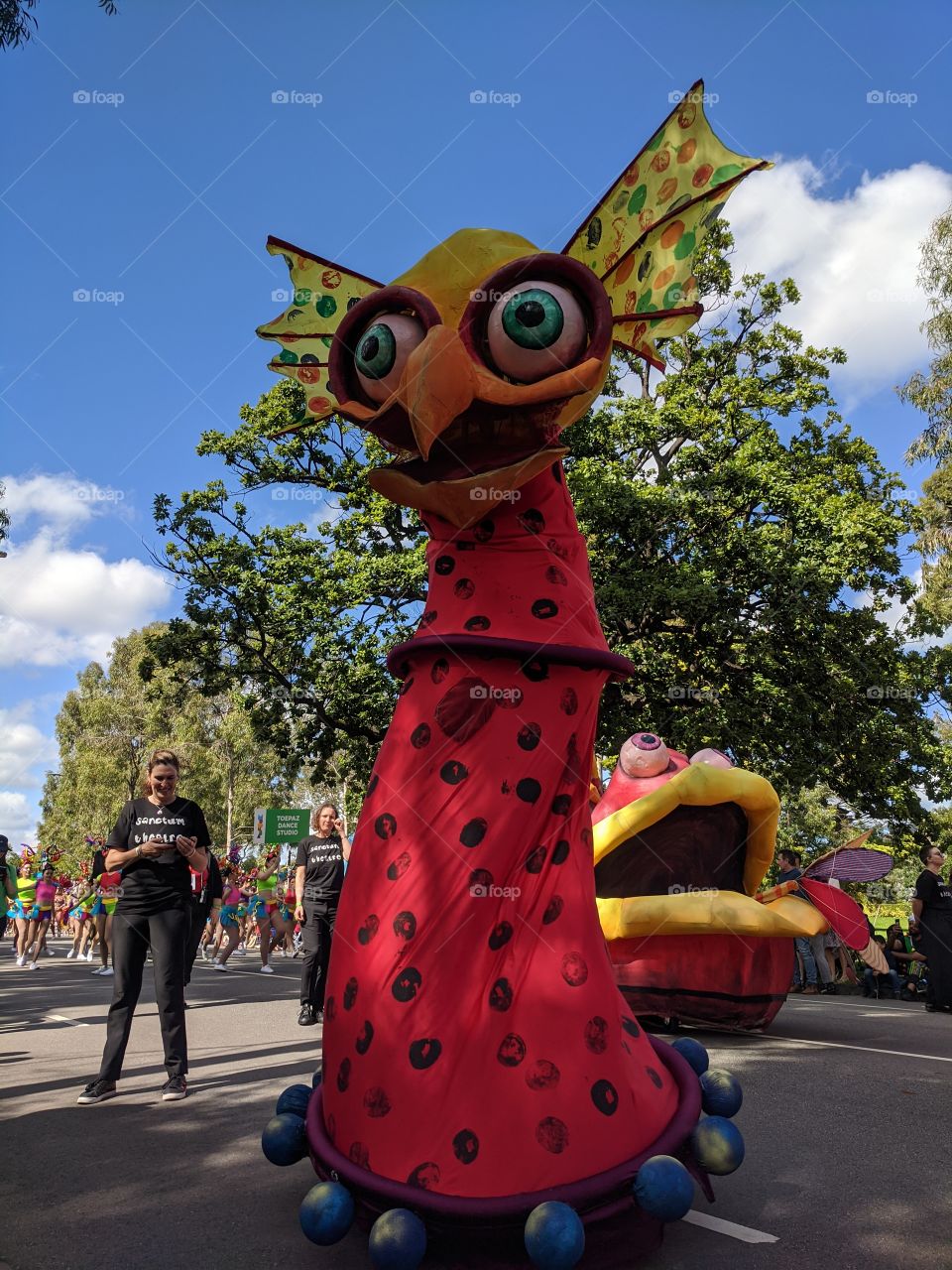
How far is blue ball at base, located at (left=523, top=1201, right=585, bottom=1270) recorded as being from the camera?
2109mm

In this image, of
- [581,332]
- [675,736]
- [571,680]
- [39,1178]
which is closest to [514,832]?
[571,680]

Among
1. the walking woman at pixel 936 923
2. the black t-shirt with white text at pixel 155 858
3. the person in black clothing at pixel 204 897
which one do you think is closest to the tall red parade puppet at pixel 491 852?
the black t-shirt with white text at pixel 155 858

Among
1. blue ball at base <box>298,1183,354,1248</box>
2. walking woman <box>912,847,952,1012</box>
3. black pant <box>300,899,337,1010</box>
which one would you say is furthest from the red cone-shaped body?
walking woman <box>912,847,952,1012</box>

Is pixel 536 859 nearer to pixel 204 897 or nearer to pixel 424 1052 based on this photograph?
pixel 424 1052

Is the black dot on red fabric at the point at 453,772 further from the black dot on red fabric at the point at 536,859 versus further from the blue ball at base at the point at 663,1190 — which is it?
the blue ball at base at the point at 663,1190

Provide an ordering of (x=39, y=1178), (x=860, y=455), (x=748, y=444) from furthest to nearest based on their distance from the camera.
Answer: (x=860, y=455)
(x=748, y=444)
(x=39, y=1178)

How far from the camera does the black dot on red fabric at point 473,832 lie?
265cm

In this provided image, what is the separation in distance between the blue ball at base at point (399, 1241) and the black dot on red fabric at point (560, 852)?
960 millimetres

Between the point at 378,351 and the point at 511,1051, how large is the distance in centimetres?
208

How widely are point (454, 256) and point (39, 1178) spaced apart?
3537 mm

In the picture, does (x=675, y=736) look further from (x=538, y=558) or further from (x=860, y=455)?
(x=538, y=558)

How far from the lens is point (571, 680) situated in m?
2.92

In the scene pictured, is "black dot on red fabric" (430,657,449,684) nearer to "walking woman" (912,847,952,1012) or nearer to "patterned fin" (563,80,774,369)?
"patterned fin" (563,80,774,369)

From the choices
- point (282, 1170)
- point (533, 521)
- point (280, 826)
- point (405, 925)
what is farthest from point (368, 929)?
point (280, 826)
